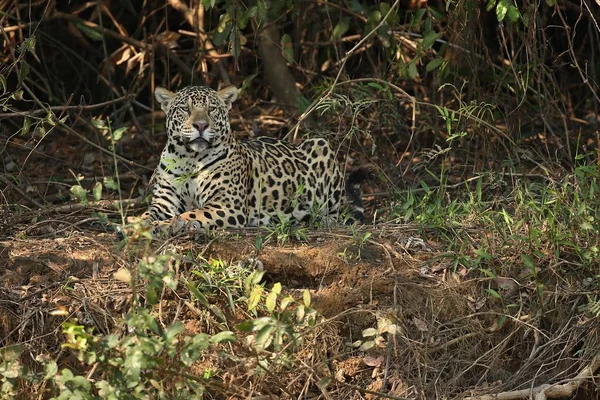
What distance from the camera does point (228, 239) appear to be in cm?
768

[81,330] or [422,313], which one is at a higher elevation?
[81,330]

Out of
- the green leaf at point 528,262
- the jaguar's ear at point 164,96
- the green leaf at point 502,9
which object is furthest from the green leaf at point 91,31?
the green leaf at point 528,262

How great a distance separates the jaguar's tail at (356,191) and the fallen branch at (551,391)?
2400 millimetres

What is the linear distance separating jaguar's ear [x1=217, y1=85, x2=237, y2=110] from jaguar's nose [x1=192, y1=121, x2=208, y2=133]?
15.2 inches

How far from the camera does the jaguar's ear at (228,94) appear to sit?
891cm

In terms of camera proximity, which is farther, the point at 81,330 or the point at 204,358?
the point at 204,358

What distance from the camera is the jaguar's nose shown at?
338 inches

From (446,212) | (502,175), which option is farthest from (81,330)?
(502,175)

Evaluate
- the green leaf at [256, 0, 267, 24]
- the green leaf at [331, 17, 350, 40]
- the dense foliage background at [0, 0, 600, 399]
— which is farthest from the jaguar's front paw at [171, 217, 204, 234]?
the green leaf at [331, 17, 350, 40]

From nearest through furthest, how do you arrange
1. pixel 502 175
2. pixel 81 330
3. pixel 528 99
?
pixel 81 330
pixel 502 175
pixel 528 99

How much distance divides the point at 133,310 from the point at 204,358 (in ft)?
3.17

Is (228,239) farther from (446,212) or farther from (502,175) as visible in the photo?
(502,175)

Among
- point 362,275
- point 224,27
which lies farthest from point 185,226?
point 224,27

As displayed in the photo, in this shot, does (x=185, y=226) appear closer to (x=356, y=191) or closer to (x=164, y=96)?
(x=164, y=96)
